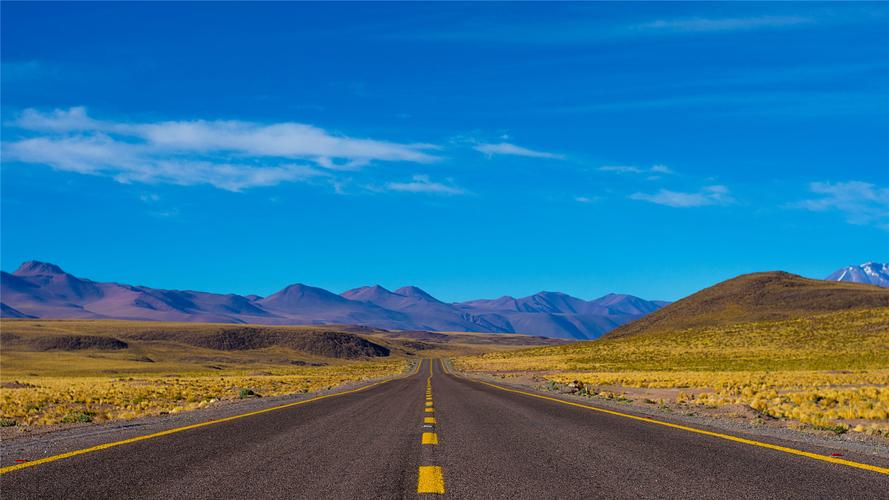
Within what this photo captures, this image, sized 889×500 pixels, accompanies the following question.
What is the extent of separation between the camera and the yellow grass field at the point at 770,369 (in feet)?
71.1

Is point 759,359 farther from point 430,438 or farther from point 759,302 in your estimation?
point 759,302

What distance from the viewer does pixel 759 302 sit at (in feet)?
508

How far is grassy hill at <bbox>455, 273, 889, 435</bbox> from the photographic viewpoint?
24380 millimetres

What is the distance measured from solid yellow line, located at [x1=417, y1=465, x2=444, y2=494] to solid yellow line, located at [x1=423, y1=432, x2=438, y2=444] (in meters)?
2.53

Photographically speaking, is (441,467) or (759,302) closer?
(441,467)

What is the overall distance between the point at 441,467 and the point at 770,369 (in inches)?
2392

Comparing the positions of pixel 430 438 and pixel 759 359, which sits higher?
pixel 759 359

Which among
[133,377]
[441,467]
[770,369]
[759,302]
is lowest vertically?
[133,377]

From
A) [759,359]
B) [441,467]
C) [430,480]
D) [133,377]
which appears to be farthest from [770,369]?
[133,377]

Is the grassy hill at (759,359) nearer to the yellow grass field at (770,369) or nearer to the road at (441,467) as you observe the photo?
the yellow grass field at (770,369)

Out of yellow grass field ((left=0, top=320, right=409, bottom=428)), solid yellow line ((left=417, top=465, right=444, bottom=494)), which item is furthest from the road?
yellow grass field ((left=0, top=320, right=409, bottom=428))

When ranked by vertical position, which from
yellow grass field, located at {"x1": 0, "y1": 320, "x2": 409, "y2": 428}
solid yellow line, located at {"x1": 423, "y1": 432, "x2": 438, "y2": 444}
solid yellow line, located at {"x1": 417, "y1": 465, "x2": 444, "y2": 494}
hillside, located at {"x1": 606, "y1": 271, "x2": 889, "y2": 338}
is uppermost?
hillside, located at {"x1": 606, "y1": 271, "x2": 889, "y2": 338}

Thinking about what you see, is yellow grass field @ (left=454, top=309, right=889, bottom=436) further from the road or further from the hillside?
the hillside

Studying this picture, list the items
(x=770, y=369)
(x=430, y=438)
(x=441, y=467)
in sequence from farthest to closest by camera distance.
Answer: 1. (x=770, y=369)
2. (x=430, y=438)
3. (x=441, y=467)
